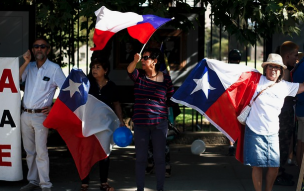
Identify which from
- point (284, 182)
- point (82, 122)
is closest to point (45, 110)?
point (82, 122)

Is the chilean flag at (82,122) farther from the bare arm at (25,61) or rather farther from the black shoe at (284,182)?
the black shoe at (284,182)

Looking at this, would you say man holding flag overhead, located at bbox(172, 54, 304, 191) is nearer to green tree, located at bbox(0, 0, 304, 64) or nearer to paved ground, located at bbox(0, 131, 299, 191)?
green tree, located at bbox(0, 0, 304, 64)

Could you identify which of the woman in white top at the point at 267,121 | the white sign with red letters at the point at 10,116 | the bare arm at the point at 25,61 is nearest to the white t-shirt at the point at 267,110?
the woman in white top at the point at 267,121

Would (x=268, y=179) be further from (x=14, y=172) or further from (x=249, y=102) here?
(x=14, y=172)

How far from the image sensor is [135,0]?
270 inches

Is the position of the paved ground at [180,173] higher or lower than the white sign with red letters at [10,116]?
lower

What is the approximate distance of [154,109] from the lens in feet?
21.7

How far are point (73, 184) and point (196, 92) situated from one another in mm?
2104

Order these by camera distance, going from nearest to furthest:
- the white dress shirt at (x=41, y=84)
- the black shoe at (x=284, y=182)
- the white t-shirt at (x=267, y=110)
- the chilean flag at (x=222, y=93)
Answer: the white t-shirt at (x=267, y=110), the chilean flag at (x=222, y=93), the white dress shirt at (x=41, y=84), the black shoe at (x=284, y=182)

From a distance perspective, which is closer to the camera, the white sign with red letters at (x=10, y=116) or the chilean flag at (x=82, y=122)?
the chilean flag at (x=82, y=122)

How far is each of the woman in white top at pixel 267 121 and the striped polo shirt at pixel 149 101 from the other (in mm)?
1001

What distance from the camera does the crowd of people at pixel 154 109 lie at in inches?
250

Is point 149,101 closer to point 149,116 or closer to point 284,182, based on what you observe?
point 149,116

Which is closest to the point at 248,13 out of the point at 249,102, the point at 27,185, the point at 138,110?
the point at 249,102
